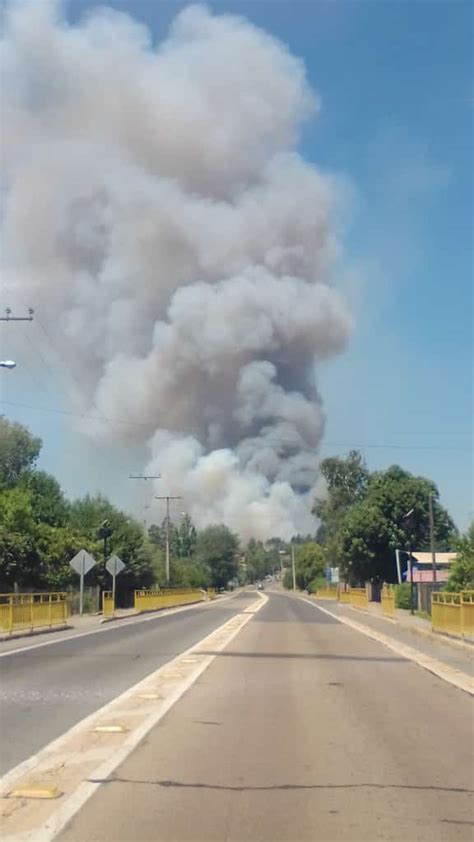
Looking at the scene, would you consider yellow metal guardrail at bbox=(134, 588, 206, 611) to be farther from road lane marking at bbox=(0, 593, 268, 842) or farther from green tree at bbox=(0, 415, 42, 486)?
road lane marking at bbox=(0, 593, 268, 842)


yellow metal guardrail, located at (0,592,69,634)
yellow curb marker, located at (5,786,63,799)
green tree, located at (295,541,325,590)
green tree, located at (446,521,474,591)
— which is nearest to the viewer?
yellow curb marker, located at (5,786,63,799)

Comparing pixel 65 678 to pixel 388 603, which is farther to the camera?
pixel 388 603

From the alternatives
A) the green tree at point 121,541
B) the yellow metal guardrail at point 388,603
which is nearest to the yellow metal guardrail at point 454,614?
the yellow metal guardrail at point 388,603

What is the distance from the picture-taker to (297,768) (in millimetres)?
8188

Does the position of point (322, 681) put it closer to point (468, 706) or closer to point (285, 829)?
point (468, 706)

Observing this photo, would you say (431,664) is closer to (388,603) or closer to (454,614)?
(454,614)

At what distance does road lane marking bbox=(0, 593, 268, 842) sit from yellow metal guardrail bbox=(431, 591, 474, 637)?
10.2 meters

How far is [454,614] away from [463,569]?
1250 cm

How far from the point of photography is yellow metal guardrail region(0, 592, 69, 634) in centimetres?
2568

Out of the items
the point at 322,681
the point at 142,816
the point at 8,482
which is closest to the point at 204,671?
the point at 322,681

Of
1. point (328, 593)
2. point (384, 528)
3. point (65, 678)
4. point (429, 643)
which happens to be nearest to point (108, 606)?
point (429, 643)

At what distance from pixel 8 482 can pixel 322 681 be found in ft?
215

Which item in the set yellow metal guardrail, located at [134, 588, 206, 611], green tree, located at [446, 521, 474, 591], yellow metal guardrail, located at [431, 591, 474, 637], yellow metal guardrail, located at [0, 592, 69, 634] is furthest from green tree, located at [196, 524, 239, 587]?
yellow metal guardrail, located at [431, 591, 474, 637]

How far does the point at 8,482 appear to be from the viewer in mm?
77312
